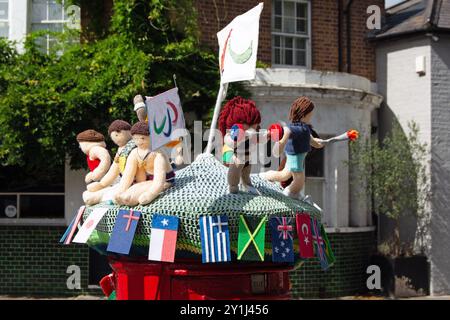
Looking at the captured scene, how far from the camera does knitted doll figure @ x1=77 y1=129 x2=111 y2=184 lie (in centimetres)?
659

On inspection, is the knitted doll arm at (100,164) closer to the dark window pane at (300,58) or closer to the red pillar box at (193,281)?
the red pillar box at (193,281)

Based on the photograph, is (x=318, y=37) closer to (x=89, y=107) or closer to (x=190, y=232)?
(x=89, y=107)

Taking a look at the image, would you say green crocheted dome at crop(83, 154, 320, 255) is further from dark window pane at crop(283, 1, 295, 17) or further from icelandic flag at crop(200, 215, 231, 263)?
Result: dark window pane at crop(283, 1, 295, 17)

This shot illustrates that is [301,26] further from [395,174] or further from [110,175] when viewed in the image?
[110,175]

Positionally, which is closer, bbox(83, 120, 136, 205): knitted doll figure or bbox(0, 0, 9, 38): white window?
bbox(83, 120, 136, 205): knitted doll figure

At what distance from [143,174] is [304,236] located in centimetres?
134

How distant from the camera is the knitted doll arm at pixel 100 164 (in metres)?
6.59

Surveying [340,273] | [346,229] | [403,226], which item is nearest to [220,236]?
[340,273]

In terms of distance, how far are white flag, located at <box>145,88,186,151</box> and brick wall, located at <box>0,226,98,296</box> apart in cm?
925

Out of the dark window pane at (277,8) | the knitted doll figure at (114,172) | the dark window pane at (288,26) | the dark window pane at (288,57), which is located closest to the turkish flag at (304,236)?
the knitted doll figure at (114,172)

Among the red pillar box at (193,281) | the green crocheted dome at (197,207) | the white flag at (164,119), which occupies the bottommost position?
the red pillar box at (193,281)

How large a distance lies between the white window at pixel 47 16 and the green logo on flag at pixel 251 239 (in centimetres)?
1053


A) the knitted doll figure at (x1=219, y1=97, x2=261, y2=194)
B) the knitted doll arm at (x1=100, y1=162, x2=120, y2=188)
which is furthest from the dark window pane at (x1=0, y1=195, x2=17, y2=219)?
the knitted doll figure at (x1=219, y1=97, x2=261, y2=194)

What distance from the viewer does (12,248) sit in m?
14.7
